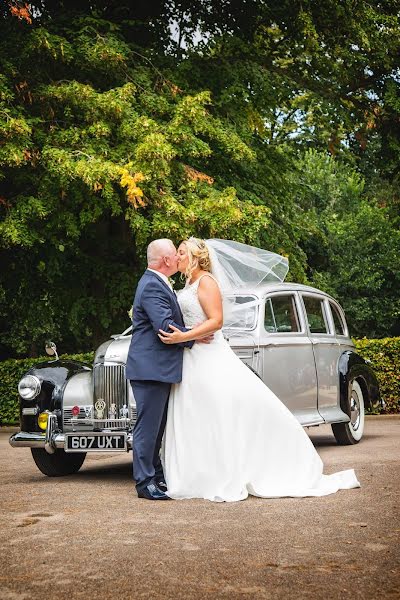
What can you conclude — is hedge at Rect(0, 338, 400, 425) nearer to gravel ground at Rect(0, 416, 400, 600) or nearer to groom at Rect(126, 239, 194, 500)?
gravel ground at Rect(0, 416, 400, 600)

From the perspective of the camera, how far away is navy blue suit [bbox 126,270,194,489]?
294 inches

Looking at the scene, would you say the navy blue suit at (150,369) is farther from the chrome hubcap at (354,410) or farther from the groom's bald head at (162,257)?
the chrome hubcap at (354,410)

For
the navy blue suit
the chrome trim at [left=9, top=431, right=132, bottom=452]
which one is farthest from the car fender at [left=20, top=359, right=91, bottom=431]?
the navy blue suit

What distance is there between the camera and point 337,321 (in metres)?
12.0

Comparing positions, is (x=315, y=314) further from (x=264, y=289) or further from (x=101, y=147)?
(x=101, y=147)

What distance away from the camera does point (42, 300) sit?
19.5 metres

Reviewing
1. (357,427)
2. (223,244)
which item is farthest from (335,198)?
(223,244)

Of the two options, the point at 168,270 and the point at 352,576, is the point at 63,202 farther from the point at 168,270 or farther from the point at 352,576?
the point at 352,576

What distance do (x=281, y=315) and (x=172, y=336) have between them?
334 cm

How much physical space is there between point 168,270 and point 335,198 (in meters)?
26.7

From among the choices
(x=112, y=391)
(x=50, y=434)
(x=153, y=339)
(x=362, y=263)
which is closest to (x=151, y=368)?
(x=153, y=339)

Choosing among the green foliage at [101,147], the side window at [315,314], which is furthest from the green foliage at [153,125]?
the side window at [315,314]

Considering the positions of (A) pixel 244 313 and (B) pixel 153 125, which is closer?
(A) pixel 244 313

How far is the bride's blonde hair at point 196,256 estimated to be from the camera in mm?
7848
